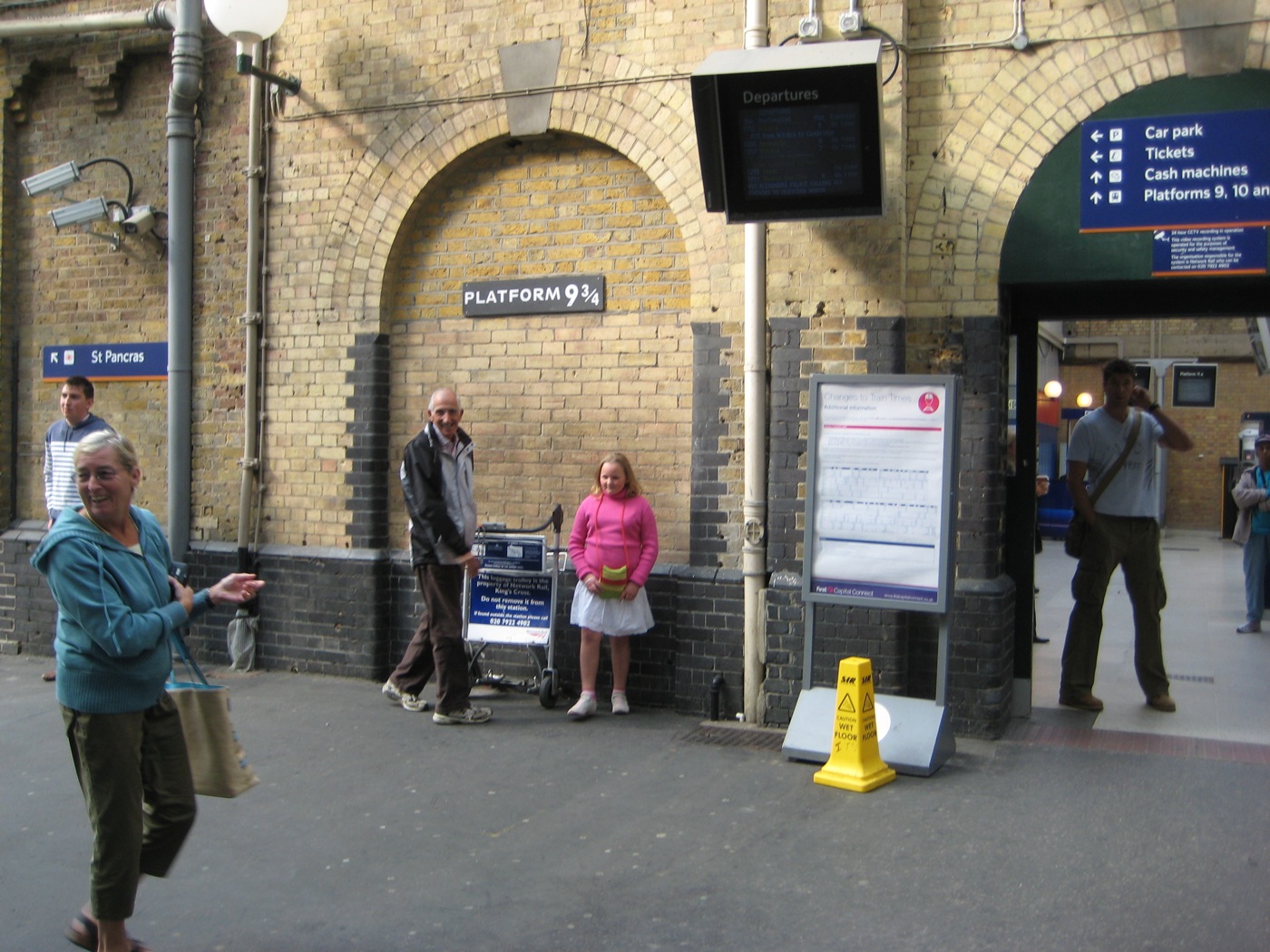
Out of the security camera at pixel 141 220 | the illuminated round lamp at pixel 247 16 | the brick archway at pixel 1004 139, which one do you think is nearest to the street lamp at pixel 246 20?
the illuminated round lamp at pixel 247 16

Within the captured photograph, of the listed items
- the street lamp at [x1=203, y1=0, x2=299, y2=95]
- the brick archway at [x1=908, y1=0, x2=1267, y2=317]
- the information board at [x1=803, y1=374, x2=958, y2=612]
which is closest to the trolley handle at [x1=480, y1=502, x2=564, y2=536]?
the information board at [x1=803, y1=374, x2=958, y2=612]

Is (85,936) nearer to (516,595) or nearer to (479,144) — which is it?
(516,595)

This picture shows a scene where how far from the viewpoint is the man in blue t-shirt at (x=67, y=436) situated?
8148 mm

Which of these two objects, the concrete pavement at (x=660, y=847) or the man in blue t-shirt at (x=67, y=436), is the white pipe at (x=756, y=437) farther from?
the man in blue t-shirt at (x=67, y=436)

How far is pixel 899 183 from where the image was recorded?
22.8 feet

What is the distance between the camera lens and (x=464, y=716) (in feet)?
24.0

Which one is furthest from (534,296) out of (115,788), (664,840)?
(115,788)

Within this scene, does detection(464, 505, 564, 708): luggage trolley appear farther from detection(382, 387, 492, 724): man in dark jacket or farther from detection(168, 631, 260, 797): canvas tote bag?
detection(168, 631, 260, 797): canvas tote bag

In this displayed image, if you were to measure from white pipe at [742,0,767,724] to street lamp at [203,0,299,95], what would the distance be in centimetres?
307

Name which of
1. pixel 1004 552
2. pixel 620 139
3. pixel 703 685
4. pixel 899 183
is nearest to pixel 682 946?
pixel 703 685

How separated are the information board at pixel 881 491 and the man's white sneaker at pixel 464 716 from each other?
83.2 inches

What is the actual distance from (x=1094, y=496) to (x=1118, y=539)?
0.98 feet

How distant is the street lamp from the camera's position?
7.82 m

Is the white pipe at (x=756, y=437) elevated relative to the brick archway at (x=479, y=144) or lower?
lower
